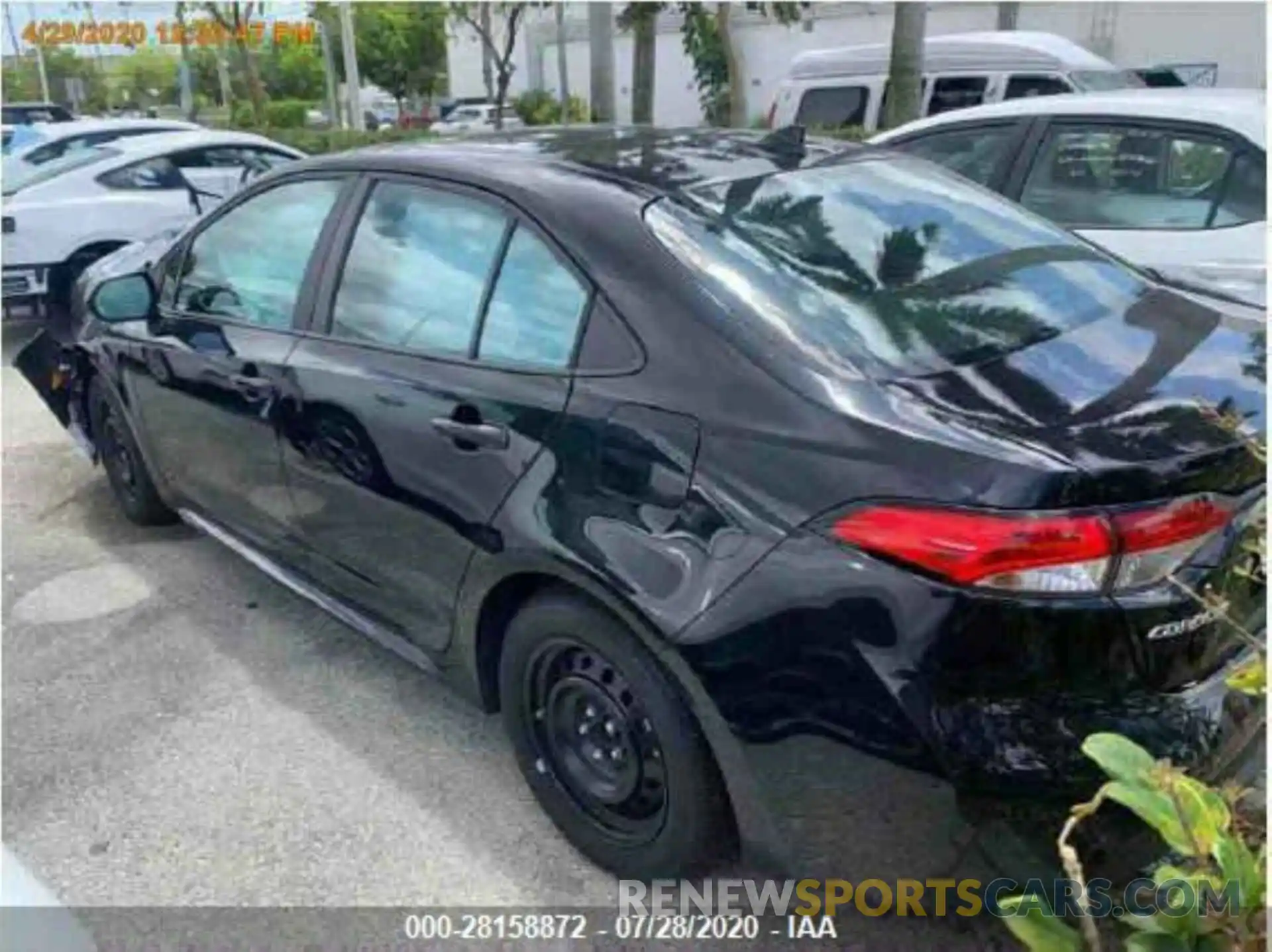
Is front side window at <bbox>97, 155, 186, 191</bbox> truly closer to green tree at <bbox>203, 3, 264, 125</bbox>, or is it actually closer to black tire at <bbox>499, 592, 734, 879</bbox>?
black tire at <bbox>499, 592, 734, 879</bbox>

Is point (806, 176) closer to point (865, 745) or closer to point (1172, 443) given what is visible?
point (1172, 443)

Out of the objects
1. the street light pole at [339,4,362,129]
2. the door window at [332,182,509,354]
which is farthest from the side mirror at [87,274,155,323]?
the street light pole at [339,4,362,129]

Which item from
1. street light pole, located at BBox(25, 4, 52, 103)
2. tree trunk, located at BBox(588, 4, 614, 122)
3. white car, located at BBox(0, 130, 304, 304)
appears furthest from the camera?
street light pole, located at BBox(25, 4, 52, 103)

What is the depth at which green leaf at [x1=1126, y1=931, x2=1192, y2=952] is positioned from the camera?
1.34 m

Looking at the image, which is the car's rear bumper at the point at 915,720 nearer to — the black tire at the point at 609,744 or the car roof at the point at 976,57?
the black tire at the point at 609,744

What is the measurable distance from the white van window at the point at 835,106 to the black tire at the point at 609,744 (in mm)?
9813

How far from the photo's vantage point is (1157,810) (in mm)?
1350

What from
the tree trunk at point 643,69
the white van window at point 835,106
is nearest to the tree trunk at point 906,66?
the white van window at point 835,106

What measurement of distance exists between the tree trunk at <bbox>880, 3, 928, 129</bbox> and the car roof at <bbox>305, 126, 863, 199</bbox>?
8132 mm

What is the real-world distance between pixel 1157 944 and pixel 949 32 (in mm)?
29486

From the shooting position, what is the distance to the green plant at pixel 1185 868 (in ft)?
4.31

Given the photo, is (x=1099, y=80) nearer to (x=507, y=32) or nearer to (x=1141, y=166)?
(x=1141, y=166)

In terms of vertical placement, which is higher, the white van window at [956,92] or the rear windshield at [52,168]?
the white van window at [956,92]

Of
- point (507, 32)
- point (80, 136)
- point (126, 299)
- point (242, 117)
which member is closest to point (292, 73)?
point (242, 117)
